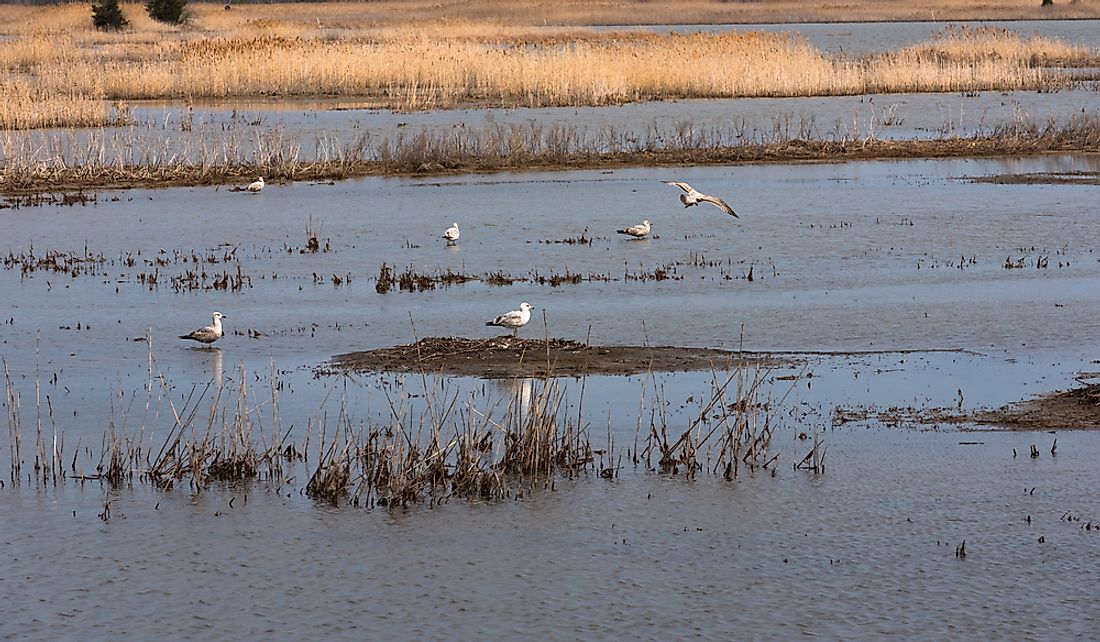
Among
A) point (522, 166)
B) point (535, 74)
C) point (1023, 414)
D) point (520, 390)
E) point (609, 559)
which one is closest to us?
point (609, 559)

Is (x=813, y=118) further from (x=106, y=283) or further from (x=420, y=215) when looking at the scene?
(x=106, y=283)

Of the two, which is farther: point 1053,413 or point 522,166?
point 522,166

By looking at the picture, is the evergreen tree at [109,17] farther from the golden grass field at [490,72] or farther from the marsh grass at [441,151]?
the marsh grass at [441,151]

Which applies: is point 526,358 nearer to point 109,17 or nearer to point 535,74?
point 535,74

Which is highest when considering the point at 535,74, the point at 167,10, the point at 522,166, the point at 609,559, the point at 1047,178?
the point at 167,10

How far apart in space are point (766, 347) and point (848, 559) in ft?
17.2

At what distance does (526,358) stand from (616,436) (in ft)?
7.66

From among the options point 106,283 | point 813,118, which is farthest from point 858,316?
point 813,118

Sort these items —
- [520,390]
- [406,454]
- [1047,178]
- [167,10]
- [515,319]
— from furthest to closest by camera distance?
[167,10] < [1047,178] < [515,319] < [520,390] < [406,454]

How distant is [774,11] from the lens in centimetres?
9544

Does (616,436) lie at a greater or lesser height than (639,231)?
lesser

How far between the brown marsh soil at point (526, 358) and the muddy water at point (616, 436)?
1.08 feet

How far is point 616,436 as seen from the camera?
10789mm

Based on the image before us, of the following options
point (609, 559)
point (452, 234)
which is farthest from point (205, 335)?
point (452, 234)
